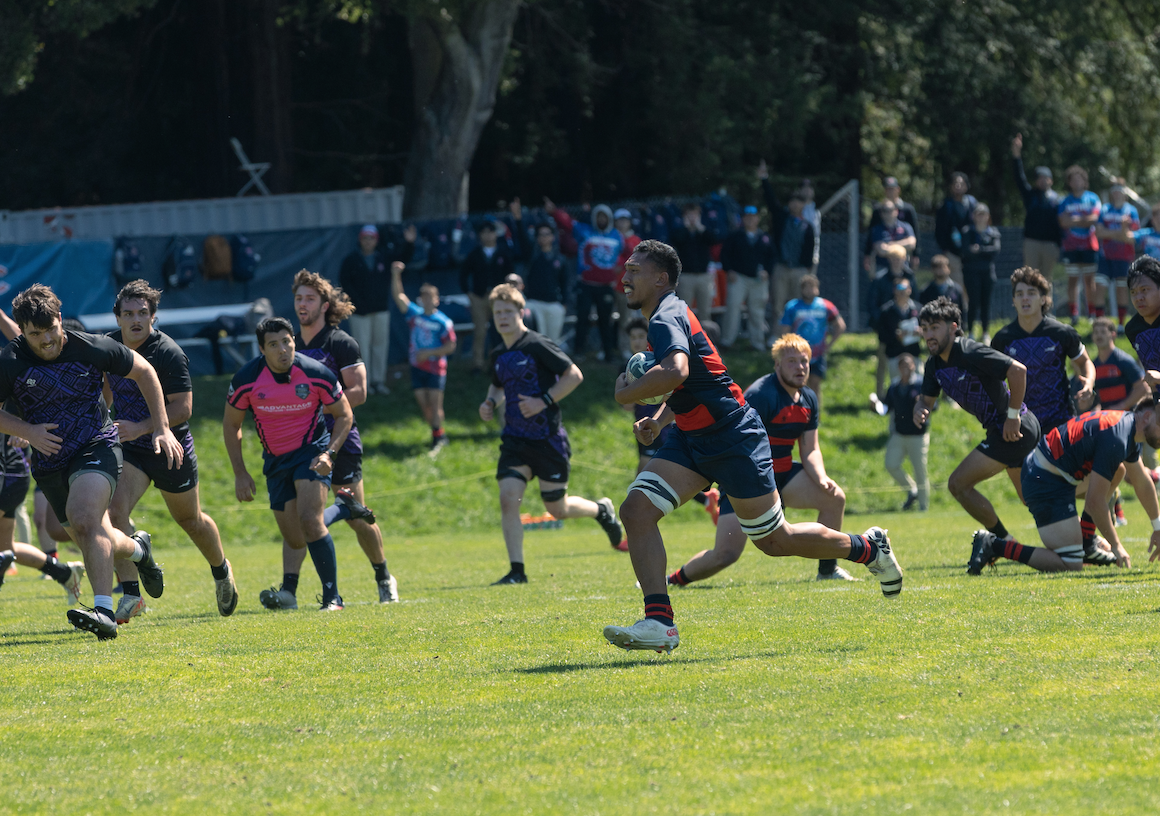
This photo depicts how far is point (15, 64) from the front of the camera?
22.1 meters

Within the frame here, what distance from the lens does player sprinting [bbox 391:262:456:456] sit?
18859mm

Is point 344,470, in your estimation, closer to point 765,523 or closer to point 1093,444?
point 765,523

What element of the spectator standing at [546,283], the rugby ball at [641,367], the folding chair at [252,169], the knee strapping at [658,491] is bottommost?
the knee strapping at [658,491]

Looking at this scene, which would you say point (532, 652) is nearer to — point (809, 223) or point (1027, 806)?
point (1027, 806)

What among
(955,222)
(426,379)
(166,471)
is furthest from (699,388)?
(955,222)

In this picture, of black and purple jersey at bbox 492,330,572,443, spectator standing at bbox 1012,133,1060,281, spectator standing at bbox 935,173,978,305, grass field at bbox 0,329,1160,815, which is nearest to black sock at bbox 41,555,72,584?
grass field at bbox 0,329,1160,815

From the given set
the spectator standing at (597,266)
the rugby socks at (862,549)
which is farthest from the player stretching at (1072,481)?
the spectator standing at (597,266)

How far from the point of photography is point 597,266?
824 inches

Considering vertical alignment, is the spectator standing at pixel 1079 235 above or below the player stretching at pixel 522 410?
above

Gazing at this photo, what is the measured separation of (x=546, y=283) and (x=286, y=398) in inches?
466

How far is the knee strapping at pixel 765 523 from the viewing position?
6926 mm

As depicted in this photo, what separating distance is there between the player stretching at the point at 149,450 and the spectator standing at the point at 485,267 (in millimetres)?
11653

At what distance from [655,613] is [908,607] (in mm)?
1913

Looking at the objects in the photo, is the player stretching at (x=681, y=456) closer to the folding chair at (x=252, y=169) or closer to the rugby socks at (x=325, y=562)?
the rugby socks at (x=325, y=562)
